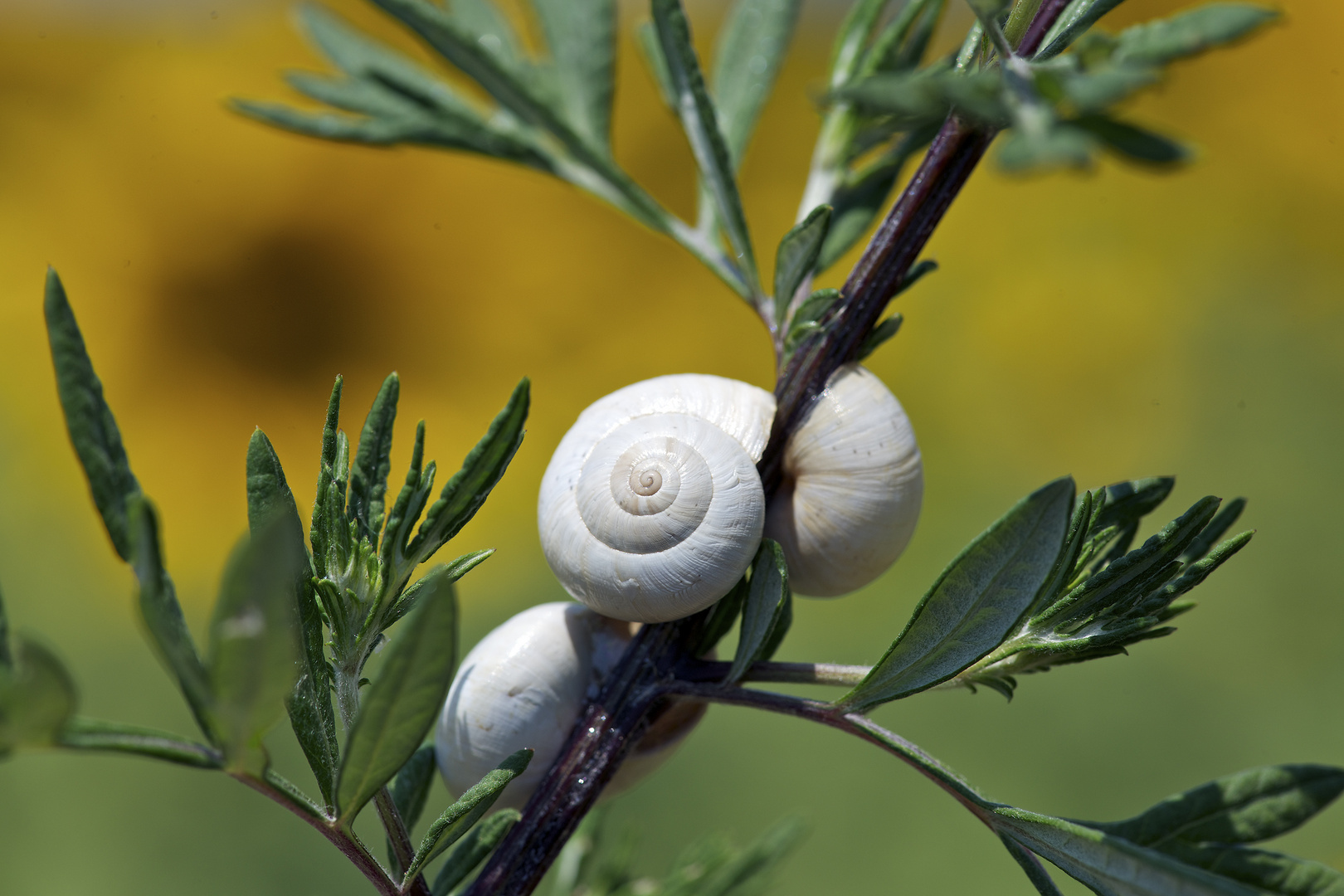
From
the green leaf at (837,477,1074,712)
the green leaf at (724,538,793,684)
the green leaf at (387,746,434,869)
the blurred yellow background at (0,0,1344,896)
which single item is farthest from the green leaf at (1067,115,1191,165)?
the blurred yellow background at (0,0,1344,896)

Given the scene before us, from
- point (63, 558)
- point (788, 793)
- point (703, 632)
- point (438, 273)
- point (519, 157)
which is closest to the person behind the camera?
point (703, 632)

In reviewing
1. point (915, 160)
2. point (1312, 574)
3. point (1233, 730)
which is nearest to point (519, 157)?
point (915, 160)

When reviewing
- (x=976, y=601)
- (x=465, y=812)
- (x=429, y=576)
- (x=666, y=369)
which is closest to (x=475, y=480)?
(x=429, y=576)

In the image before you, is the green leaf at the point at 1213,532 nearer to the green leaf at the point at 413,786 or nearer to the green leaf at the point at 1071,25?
the green leaf at the point at 1071,25

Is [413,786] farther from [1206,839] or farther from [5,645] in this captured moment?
[1206,839]

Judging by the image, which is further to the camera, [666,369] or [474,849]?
[666,369]

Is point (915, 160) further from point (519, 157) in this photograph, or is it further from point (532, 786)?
point (532, 786)

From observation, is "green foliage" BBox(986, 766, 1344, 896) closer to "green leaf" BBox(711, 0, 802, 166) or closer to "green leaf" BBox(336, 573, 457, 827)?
"green leaf" BBox(336, 573, 457, 827)
